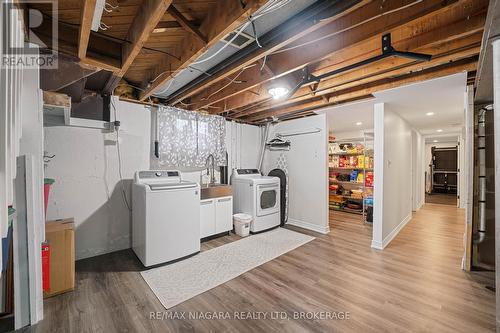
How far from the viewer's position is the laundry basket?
350 centimetres

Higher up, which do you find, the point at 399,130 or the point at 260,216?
the point at 399,130

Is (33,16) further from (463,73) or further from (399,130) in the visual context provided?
(399,130)

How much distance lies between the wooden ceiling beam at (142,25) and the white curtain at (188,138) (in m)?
1.38

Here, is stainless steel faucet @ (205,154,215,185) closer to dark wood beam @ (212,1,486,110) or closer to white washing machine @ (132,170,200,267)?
white washing machine @ (132,170,200,267)

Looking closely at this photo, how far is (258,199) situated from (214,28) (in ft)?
9.06

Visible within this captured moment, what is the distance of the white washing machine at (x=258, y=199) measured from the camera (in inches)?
143

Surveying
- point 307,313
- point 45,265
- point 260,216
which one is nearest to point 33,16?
point 45,265

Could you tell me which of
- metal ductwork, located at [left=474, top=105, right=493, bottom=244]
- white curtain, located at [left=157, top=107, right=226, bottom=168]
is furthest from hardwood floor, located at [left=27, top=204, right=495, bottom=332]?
white curtain, located at [left=157, top=107, right=226, bottom=168]

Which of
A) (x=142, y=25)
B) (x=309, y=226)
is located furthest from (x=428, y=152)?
(x=142, y=25)

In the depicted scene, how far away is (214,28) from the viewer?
1.40 metres

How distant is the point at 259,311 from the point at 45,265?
76.9 inches

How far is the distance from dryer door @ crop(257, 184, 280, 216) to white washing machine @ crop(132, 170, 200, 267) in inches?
50.0

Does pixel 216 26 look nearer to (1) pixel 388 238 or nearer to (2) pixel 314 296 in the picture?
(2) pixel 314 296

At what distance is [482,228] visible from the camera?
2436mm
